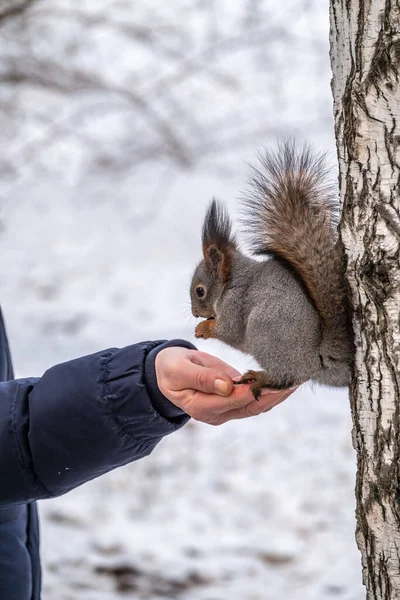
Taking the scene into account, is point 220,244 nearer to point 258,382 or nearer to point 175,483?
point 258,382

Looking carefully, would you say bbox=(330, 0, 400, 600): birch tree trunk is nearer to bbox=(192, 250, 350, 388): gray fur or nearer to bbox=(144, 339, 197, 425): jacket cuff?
bbox=(192, 250, 350, 388): gray fur

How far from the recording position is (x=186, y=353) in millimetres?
1405

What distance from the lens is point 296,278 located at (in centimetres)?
134

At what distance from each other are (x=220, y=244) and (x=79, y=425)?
1.56 feet

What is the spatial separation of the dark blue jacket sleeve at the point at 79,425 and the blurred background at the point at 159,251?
146cm

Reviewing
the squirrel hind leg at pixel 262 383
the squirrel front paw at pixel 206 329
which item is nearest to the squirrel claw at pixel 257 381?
the squirrel hind leg at pixel 262 383

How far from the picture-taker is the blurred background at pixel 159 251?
9.81 feet

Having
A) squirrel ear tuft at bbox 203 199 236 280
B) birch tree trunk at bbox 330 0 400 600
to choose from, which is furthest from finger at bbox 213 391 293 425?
squirrel ear tuft at bbox 203 199 236 280

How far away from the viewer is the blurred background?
9.81 ft

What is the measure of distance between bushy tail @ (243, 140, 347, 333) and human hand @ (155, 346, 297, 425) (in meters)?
0.18

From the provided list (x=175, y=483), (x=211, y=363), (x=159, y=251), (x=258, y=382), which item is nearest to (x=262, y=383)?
(x=258, y=382)

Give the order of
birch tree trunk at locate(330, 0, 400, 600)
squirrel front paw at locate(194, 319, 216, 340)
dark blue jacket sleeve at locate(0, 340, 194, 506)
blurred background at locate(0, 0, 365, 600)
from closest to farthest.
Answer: birch tree trunk at locate(330, 0, 400, 600), dark blue jacket sleeve at locate(0, 340, 194, 506), squirrel front paw at locate(194, 319, 216, 340), blurred background at locate(0, 0, 365, 600)

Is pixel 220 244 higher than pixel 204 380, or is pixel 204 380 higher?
pixel 220 244

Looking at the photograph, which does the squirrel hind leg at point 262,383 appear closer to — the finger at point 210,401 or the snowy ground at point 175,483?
the finger at point 210,401
